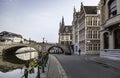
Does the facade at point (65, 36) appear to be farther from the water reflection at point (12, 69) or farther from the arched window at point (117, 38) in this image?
the arched window at point (117, 38)

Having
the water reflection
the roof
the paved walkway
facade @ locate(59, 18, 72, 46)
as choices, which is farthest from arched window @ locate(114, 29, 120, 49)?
facade @ locate(59, 18, 72, 46)

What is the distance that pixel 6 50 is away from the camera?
8931 centimetres

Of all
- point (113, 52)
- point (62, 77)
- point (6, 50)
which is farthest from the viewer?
point (6, 50)

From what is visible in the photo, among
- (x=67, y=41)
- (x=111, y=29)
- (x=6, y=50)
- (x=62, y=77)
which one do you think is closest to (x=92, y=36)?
(x=111, y=29)

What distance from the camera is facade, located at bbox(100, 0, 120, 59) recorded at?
31938 millimetres

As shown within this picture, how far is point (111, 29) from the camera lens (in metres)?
34.8

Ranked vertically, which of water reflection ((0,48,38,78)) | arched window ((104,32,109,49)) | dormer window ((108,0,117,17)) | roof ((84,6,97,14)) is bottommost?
water reflection ((0,48,38,78))

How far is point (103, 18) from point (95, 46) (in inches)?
895

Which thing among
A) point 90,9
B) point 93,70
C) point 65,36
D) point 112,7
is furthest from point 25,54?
point 93,70

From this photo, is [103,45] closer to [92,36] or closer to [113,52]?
[113,52]

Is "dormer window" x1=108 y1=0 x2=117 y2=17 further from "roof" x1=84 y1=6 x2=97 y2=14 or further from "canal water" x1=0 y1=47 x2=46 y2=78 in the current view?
"roof" x1=84 y1=6 x2=97 y2=14

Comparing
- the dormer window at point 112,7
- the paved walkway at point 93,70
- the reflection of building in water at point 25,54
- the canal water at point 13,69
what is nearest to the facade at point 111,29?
the dormer window at point 112,7

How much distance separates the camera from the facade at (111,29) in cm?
3194

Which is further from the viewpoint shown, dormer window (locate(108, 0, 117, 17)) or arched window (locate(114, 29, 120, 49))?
dormer window (locate(108, 0, 117, 17))
